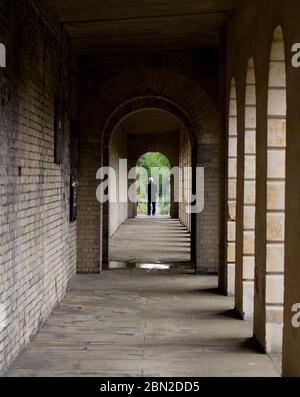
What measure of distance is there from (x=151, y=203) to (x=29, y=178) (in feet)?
68.3

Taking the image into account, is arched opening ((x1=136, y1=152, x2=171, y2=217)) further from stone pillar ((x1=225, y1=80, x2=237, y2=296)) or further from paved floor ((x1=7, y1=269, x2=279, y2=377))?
paved floor ((x1=7, y1=269, x2=279, y2=377))

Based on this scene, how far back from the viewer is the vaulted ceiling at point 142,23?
25.0 feet

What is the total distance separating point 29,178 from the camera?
623 centimetres

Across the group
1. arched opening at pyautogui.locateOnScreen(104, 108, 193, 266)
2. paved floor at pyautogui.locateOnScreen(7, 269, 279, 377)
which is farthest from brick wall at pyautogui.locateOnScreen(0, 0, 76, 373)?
arched opening at pyautogui.locateOnScreen(104, 108, 193, 266)

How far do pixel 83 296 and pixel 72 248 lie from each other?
159 cm

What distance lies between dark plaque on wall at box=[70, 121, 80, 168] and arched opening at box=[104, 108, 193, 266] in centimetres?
308

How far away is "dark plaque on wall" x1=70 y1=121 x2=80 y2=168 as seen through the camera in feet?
31.6

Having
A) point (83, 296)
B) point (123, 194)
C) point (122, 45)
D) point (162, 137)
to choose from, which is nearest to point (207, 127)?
point (122, 45)

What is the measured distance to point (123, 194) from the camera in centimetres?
2230

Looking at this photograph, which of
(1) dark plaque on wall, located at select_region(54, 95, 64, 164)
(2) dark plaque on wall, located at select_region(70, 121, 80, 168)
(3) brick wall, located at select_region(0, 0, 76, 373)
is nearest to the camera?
(3) brick wall, located at select_region(0, 0, 76, 373)

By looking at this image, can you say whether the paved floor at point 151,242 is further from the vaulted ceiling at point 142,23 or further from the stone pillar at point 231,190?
the vaulted ceiling at point 142,23

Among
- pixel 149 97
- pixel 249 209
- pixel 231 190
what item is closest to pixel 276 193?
pixel 249 209
